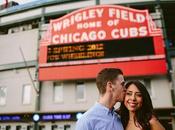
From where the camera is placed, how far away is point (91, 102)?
64.8 ft

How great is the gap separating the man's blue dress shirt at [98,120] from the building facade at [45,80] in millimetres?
15464

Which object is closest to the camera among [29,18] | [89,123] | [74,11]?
[89,123]

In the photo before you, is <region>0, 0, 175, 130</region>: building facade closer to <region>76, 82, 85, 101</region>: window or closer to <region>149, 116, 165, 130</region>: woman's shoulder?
<region>76, 82, 85, 101</region>: window

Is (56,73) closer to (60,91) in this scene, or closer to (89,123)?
(60,91)

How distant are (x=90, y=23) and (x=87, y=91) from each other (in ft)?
15.6

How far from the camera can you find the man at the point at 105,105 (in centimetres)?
284

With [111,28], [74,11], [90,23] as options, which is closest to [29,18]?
[74,11]

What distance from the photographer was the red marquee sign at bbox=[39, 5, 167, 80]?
18.4 m

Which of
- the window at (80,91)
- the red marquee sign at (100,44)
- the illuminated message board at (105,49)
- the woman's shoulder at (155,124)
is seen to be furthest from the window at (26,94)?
the woman's shoulder at (155,124)

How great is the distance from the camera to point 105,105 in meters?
2.98

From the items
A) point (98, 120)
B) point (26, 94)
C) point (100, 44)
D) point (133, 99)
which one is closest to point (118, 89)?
point (98, 120)

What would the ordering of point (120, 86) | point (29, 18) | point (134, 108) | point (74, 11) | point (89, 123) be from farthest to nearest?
point (29, 18), point (74, 11), point (134, 108), point (120, 86), point (89, 123)

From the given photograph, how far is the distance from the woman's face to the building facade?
14514 millimetres

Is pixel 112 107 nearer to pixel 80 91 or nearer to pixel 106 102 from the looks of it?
pixel 106 102
